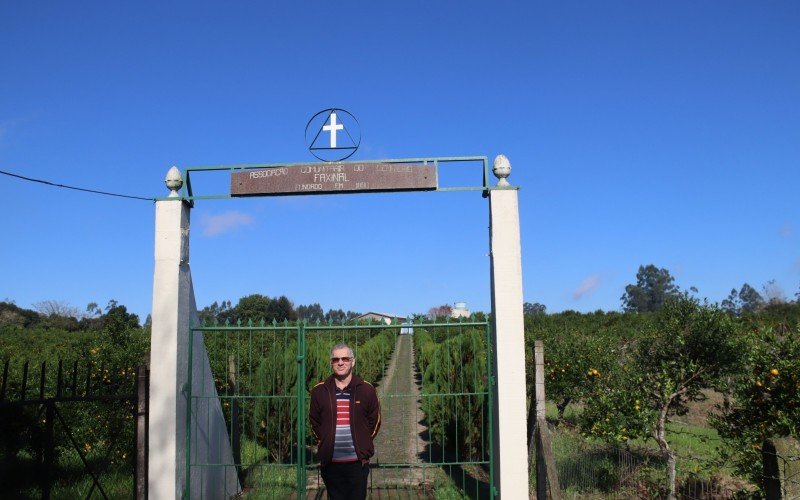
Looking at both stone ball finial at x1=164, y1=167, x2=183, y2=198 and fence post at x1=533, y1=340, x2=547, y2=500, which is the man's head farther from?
stone ball finial at x1=164, y1=167, x2=183, y2=198

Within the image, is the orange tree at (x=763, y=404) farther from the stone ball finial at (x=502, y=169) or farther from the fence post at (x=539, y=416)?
the stone ball finial at (x=502, y=169)

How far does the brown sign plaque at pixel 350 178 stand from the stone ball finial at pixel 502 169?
0.62 m

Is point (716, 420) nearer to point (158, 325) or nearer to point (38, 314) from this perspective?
point (158, 325)

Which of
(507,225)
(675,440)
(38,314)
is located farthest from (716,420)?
(38,314)

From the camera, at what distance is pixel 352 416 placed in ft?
16.8

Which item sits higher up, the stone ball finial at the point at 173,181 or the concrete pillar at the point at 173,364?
the stone ball finial at the point at 173,181

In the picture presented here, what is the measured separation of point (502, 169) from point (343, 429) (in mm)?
2972

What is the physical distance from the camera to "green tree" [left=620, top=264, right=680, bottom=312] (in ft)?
356

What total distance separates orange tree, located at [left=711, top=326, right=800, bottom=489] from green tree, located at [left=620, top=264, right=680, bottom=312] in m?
106

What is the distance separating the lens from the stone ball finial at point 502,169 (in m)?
6.23

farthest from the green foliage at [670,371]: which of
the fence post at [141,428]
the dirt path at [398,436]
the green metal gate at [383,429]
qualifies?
the fence post at [141,428]

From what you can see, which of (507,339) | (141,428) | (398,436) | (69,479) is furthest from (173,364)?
(398,436)

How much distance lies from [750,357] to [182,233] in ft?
20.5

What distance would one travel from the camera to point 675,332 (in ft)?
25.9
